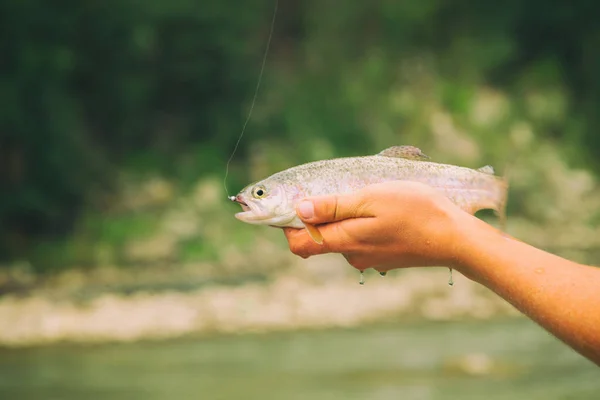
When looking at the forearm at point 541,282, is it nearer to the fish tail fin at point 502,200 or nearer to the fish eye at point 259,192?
the fish tail fin at point 502,200

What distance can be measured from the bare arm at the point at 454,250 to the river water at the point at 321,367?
4768 millimetres

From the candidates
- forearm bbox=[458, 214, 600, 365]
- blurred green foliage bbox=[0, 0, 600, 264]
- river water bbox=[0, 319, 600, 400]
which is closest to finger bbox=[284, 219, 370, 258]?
forearm bbox=[458, 214, 600, 365]

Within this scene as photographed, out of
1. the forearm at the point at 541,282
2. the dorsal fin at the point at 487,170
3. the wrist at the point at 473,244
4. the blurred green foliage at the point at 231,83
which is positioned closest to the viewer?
the forearm at the point at 541,282

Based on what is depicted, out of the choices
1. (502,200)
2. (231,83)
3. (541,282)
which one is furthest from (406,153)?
(231,83)

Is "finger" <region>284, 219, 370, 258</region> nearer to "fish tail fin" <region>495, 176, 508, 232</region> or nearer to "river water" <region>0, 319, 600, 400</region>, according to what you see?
"fish tail fin" <region>495, 176, 508, 232</region>

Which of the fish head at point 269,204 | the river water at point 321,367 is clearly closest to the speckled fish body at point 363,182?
the fish head at point 269,204

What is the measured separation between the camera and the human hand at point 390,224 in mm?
1692

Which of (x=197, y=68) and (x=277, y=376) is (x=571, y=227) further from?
(x=277, y=376)

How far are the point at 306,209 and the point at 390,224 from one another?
186 millimetres

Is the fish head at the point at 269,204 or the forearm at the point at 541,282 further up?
the fish head at the point at 269,204

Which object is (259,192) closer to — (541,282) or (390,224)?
(390,224)

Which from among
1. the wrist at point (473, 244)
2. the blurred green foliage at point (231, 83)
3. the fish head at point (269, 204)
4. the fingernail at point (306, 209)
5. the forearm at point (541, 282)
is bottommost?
the forearm at point (541, 282)

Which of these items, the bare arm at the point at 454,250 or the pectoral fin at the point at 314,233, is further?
the pectoral fin at the point at 314,233

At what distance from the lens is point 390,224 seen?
1742 millimetres
